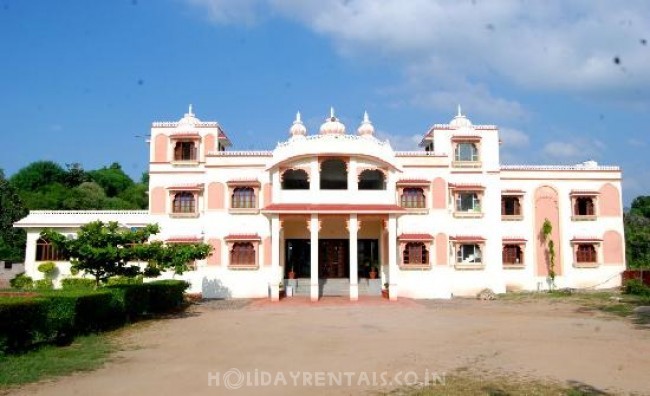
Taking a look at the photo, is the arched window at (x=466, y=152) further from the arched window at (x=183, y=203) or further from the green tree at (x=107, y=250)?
the green tree at (x=107, y=250)

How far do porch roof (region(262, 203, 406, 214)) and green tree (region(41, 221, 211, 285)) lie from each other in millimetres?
5685

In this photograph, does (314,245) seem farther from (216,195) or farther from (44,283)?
(44,283)

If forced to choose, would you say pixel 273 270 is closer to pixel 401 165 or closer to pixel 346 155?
pixel 346 155

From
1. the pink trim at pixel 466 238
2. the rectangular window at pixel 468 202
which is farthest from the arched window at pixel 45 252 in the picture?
the rectangular window at pixel 468 202

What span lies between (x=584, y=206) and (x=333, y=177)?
13.0m

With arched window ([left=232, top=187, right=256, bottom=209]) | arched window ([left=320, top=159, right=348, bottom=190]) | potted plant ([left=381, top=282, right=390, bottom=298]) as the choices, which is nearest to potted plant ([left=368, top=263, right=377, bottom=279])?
potted plant ([left=381, top=282, right=390, bottom=298])

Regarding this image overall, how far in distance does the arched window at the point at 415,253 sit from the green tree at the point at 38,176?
42.5 meters

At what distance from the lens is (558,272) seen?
1088 inches

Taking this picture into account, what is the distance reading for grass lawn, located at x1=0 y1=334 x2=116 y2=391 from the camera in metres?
9.38

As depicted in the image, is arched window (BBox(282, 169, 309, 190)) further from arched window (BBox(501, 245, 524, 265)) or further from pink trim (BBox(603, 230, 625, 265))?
pink trim (BBox(603, 230, 625, 265))

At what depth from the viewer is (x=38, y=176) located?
5500cm

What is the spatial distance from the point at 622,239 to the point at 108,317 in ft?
80.4

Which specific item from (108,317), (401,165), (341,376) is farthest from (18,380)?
(401,165)

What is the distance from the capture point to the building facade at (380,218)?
25375 mm
